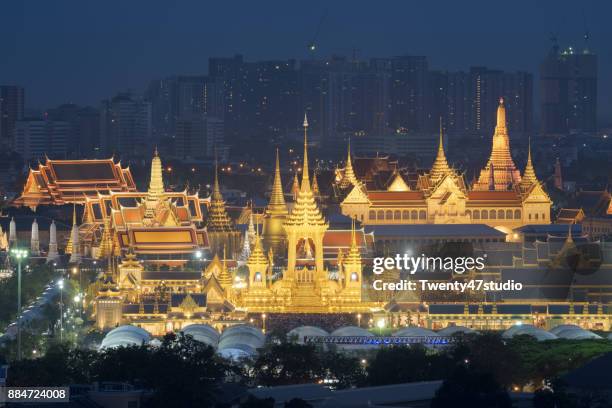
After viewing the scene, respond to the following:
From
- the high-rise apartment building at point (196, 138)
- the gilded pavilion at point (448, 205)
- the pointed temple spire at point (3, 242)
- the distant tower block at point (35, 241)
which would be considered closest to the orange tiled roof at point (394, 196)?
the gilded pavilion at point (448, 205)

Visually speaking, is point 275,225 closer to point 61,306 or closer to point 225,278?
point 225,278

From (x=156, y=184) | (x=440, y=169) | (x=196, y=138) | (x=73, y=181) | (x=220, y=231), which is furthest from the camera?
(x=196, y=138)

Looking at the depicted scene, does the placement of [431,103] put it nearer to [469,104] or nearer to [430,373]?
[469,104]

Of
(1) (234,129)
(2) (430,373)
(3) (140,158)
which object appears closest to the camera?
(2) (430,373)

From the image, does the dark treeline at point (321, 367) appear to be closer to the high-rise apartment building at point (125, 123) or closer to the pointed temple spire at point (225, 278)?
the pointed temple spire at point (225, 278)

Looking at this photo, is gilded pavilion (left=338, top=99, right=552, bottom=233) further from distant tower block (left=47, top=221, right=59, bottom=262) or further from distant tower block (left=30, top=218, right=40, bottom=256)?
distant tower block (left=47, top=221, right=59, bottom=262)

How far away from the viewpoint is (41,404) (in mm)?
35781

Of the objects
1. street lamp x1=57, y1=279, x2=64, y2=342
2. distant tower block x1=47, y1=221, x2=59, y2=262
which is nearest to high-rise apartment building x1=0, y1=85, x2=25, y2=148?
distant tower block x1=47, y1=221, x2=59, y2=262

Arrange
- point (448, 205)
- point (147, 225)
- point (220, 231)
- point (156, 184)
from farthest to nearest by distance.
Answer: point (448, 205), point (156, 184), point (220, 231), point (147, 225)

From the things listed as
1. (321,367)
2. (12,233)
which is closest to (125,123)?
(12,233)

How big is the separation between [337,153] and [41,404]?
12446 centimetres

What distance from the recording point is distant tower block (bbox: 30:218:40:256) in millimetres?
74438

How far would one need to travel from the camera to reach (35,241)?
76.0 metres

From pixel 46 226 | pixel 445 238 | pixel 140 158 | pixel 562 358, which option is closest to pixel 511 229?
pixel 445 238
